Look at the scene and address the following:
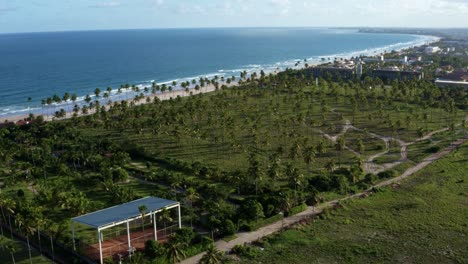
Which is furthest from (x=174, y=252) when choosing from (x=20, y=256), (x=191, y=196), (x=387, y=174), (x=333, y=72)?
(x=333, y=72)

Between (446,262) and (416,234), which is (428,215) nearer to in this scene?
(416,234)

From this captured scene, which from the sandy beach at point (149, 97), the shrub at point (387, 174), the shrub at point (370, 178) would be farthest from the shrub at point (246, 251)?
the sandy beach at point (149, 97)

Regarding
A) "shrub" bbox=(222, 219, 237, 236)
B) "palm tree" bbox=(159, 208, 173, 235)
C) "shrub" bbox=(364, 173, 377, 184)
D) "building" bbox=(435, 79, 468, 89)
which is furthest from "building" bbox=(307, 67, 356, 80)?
"palm tree" bbox=(159, 208, 173, 235)

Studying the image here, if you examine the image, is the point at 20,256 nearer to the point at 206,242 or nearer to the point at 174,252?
the point at 174,252

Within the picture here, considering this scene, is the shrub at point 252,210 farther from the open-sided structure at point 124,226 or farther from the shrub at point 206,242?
the open-sided structure at point 124,226

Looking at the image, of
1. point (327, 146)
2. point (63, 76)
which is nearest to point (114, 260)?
point (327, 146)

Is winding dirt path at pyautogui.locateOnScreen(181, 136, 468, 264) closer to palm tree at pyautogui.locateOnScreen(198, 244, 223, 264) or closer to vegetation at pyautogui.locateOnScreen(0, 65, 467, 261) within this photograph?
vegetation at pyautogui.locateOnScreen(0, 65, 467, 261)
